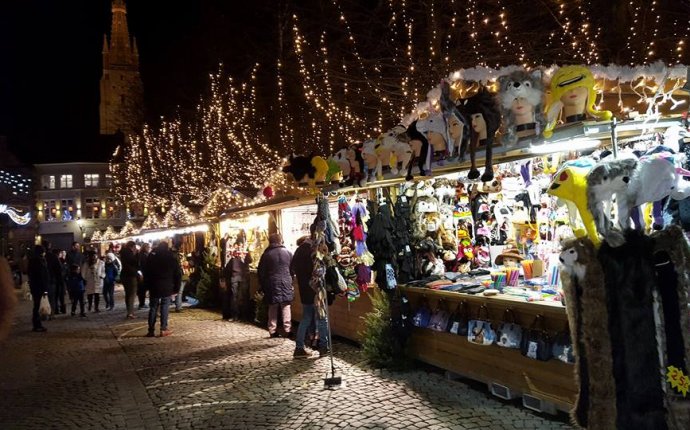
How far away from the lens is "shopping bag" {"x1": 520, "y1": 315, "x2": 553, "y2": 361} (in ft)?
15.9

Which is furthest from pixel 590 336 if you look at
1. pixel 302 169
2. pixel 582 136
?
pixel 302 169

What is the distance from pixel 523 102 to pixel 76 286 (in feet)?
46.6

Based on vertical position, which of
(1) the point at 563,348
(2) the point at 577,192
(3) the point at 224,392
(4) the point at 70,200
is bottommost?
(3) the point at 224,392

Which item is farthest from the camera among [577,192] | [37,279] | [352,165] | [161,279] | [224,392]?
[37,279]

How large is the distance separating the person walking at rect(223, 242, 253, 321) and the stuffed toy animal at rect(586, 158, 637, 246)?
9342mm

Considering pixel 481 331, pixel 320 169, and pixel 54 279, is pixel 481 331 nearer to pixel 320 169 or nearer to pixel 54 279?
pixel 320 169

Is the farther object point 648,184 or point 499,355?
point 499,355

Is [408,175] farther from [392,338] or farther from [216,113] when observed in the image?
[216,113]

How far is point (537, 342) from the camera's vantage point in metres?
4.93

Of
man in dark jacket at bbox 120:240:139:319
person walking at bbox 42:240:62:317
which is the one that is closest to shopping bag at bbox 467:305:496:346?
man in dark jacket at bbox 120:240:139:319

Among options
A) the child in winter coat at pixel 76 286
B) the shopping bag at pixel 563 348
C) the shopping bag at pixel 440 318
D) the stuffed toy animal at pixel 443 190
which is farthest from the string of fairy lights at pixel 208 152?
the shopping bag at pixel 563 348

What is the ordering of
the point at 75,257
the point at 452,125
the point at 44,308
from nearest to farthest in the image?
the point at 452,125
the point at 44,308
the point at 75,257

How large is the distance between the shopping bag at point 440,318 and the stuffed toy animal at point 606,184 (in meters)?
3.08

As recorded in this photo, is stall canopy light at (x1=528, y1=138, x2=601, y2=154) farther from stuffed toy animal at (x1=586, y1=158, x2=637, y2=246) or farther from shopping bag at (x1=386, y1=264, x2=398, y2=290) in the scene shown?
shopping bag at (x1=386, y1=264, x2=398, y2=290)
